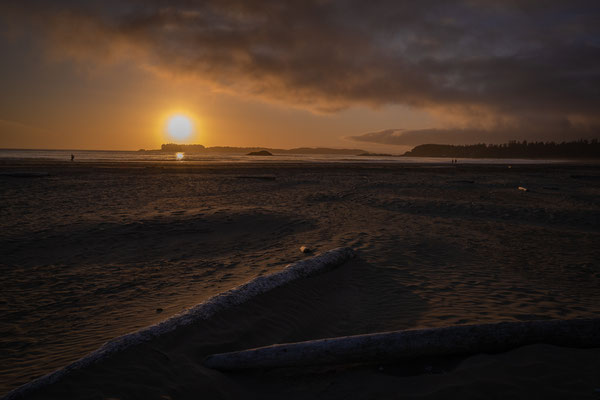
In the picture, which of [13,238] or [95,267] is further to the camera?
[13,238]

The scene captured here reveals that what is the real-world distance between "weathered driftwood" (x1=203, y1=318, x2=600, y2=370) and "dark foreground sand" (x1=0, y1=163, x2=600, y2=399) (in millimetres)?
127

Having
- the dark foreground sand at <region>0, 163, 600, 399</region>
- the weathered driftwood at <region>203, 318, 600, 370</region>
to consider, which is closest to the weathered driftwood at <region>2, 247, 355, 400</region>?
the dark foreground sand at <region>0, 163, 600, 399</region>

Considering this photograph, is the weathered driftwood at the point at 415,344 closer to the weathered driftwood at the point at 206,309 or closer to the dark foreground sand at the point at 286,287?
the dark foreground sand at the point at 286,287

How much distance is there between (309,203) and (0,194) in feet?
46.6

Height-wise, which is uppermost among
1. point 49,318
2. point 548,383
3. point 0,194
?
point 0,194

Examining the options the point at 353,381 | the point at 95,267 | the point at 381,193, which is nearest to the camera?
the point at 353,381

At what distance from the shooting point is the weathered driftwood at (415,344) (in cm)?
337

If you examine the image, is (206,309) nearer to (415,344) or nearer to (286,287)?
(286,287)

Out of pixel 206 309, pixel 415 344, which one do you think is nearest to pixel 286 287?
pixel 206 309

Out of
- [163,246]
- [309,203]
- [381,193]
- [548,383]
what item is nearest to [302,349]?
[548,383]

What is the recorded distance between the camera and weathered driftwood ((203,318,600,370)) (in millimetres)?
3367

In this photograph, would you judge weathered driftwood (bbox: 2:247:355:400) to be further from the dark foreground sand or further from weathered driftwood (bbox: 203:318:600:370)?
weathered driftwood (bbox: 203:318:600:370)

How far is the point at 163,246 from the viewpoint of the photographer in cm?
846

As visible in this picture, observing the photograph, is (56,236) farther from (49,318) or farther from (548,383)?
(548,383)
